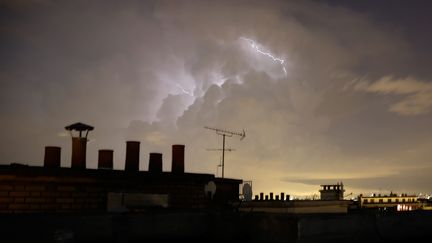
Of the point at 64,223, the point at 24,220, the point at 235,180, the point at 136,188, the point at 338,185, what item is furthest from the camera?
the point at 338,185

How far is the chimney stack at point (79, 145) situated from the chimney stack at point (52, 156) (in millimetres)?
409

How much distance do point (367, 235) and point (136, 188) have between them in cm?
771

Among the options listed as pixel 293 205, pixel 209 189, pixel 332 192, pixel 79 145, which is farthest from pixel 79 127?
pixel 332 192

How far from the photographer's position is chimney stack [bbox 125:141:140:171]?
1173 centimetres

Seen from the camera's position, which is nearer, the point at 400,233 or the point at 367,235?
the point at 367,235

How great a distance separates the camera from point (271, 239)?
379 cm

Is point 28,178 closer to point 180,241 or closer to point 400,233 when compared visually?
point 180,241

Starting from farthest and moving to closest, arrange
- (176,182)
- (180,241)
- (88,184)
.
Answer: (176,182)
(88,184)
(180,241)

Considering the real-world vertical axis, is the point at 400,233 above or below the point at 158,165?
below

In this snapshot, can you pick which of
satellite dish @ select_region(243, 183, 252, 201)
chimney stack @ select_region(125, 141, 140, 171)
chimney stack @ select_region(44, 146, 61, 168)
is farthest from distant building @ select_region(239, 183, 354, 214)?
chimney stack @ select_region(44, 146, 61, 168)

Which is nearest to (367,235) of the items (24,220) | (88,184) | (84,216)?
(84,216)

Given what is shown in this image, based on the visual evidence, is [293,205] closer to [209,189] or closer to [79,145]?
[209,189]

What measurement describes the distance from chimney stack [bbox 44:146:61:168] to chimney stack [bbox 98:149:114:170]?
1154mm

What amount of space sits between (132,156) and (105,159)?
0.74 meters
